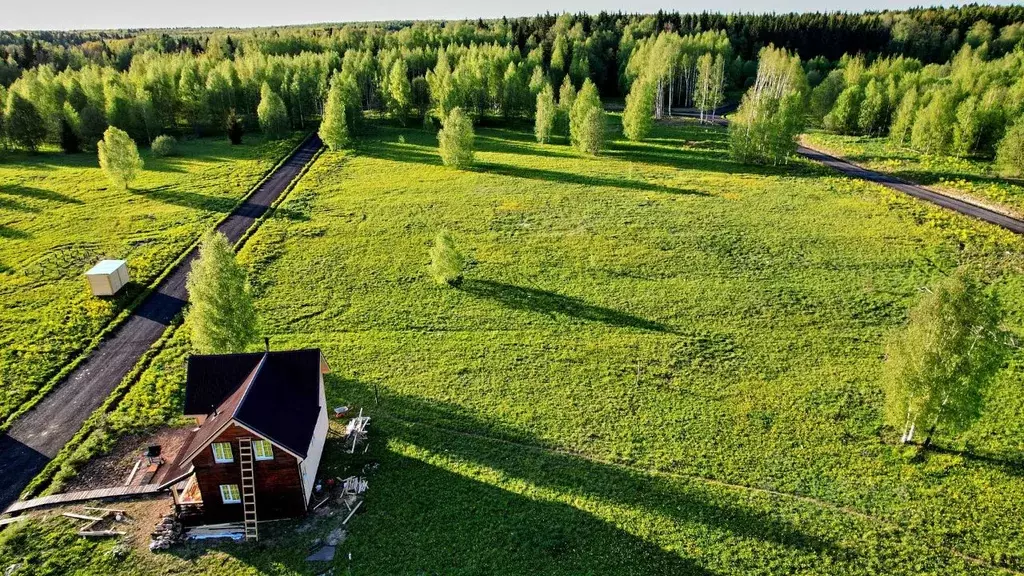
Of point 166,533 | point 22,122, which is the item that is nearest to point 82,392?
point 166,533

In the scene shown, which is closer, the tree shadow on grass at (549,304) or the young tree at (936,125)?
the tree shadow on grass at (549,304)

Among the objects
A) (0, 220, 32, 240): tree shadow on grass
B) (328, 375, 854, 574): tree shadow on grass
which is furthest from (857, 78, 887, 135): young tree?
(0, 220, 32, 240): tree shadow on grass

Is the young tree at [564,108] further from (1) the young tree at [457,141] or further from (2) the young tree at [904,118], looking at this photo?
(2) the young tree at [904,118]

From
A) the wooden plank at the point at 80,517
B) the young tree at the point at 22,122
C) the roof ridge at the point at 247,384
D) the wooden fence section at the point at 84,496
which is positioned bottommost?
the wooden plank at the point at 80,517

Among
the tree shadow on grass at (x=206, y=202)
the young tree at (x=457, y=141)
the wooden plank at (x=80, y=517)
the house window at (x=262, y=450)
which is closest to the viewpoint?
the house window at (x=262, y=450)

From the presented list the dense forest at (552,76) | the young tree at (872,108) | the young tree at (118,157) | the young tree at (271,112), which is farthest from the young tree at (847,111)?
the young tree at (118,157)

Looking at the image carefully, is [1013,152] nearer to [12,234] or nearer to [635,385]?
[635,385]

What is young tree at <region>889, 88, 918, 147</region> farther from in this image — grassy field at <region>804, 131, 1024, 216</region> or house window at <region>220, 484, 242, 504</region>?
house window at <region>220, 484, 242, 504</region>
